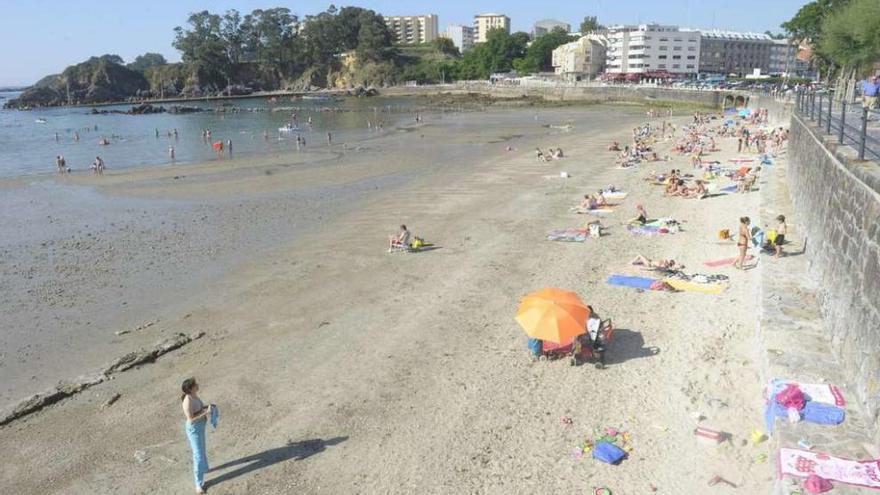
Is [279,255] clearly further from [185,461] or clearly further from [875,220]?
[875,220]

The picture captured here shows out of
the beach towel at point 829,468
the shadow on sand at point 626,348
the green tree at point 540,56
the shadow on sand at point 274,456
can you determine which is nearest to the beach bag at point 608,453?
the beach towel at point 829,468

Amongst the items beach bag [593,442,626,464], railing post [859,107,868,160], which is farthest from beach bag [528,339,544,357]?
railing post [859,107,868,160]

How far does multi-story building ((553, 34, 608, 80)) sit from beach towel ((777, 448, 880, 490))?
444 feet

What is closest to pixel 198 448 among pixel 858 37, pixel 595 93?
pixel 858 37

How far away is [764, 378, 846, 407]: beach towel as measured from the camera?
711 cm

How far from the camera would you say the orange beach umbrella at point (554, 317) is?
30.8 feet

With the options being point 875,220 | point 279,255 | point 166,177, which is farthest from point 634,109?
point 875,220

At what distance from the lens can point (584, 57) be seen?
13738 cm

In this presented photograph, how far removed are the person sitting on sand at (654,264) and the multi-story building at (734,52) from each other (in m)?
139

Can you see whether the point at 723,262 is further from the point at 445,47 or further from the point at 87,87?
the point at 445,47

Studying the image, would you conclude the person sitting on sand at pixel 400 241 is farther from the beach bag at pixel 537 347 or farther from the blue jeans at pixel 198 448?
the blue jeans at pixel 198 448

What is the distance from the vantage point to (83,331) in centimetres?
1217

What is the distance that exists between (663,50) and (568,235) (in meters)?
129

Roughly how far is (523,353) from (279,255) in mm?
9070
